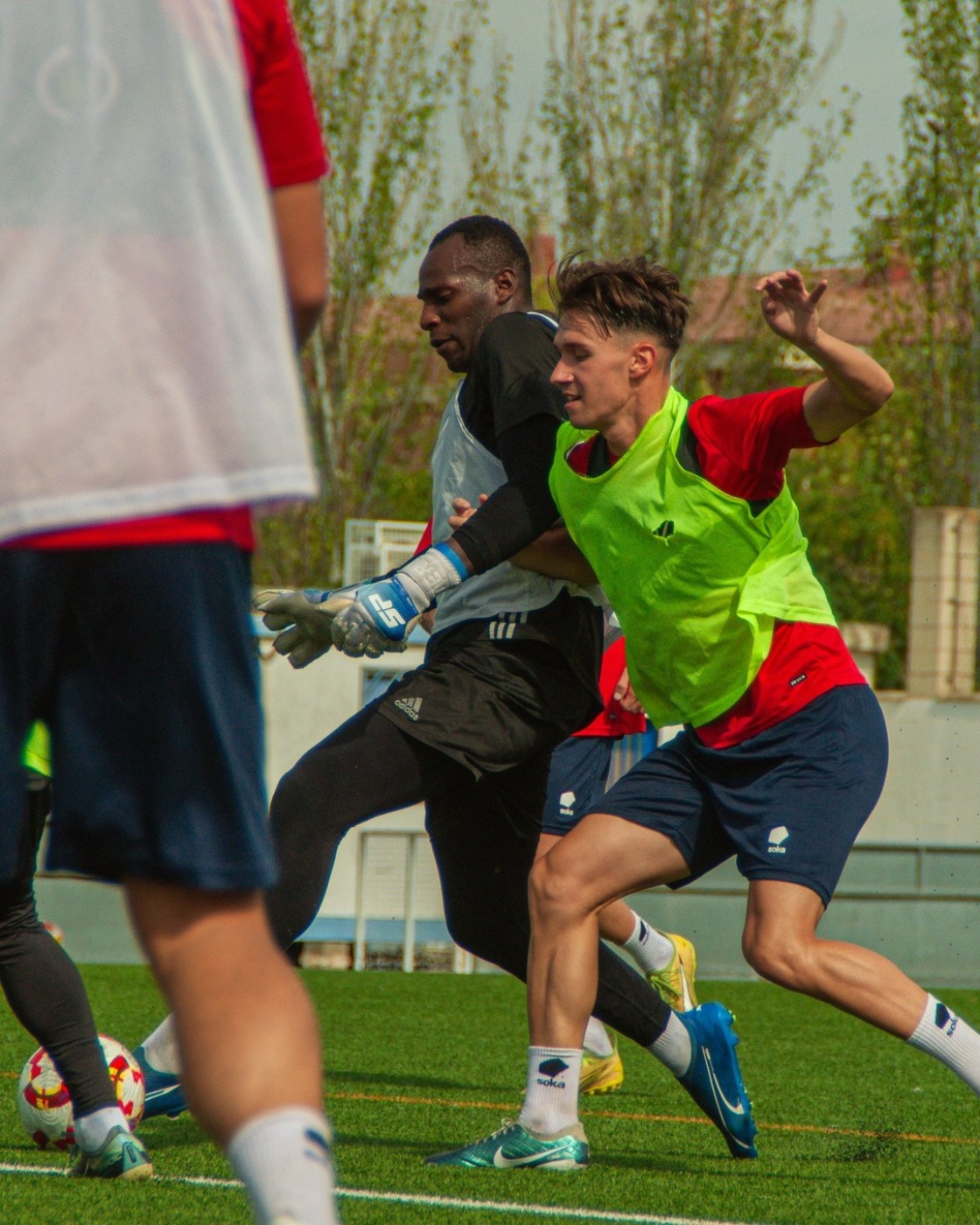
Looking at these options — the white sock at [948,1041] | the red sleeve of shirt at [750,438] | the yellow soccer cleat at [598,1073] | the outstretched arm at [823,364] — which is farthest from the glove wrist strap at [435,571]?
the yellow soccer cleat at [598,1073]

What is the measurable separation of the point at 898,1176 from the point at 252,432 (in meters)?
3.17

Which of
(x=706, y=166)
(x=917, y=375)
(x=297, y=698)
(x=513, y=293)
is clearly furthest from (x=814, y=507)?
(x=513, y=293)

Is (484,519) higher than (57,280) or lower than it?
lower

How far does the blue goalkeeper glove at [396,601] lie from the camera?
3.99m

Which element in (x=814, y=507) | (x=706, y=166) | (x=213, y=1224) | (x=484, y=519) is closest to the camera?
(x=213, y=1224)

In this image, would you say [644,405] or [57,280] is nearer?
[57,280]

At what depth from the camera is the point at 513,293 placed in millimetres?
4781

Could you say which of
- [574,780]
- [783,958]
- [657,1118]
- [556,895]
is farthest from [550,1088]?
[574,780]

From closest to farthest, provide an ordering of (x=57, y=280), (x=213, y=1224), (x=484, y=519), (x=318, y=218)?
1. (x=57, y=280)
2. (x=318, y=218)
3. (x=213, y=1224)
4. (x=484, y=519)

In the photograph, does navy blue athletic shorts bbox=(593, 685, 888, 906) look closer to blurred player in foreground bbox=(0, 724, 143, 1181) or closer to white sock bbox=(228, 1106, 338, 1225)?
blurred player in foreground bbox=(0, 724, 143, 1181)

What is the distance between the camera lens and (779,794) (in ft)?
13.4

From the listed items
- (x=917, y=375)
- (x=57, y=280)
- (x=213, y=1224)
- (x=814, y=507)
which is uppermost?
(x=57, y=280)

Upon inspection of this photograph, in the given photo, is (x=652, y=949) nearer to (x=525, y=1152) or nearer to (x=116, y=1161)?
(x=525, y=1152)

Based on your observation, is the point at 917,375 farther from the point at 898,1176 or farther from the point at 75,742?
the point at 75,742
